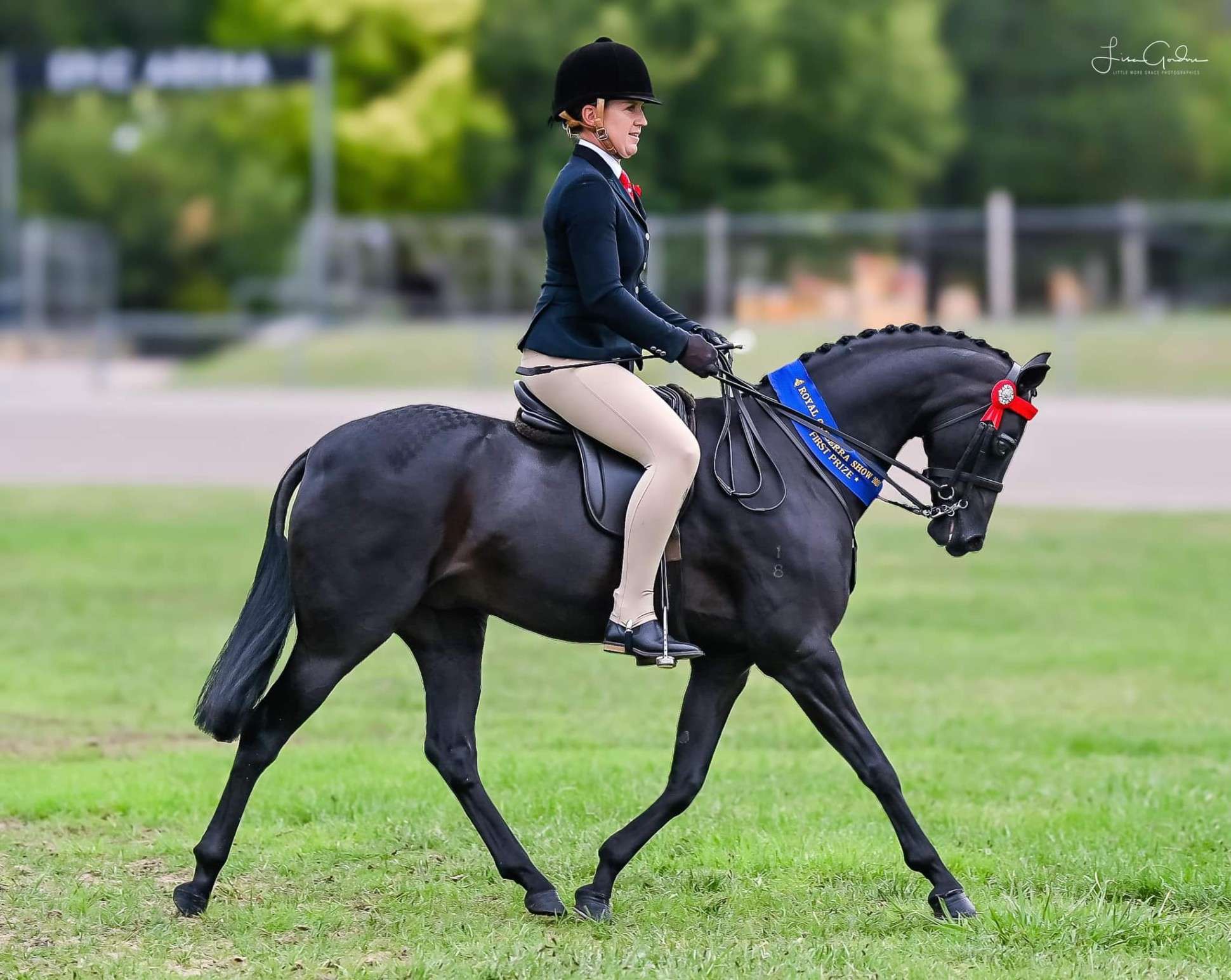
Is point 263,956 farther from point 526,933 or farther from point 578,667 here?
point 578,667

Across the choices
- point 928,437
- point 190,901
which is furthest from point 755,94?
point 190,901

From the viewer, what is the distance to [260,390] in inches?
1209

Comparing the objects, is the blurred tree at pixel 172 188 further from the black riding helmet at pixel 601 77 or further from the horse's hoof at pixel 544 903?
the horse's hoof at pixel 544 903

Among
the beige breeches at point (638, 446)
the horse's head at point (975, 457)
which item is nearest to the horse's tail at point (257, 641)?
the beige breeches at point (638, 446)

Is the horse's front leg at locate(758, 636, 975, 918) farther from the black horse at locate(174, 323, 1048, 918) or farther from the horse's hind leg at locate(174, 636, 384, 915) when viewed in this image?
the horse's hind leg at locate(174, 636, 384, 915)

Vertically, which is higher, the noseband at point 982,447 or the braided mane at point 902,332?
the braided mane at point 902,332

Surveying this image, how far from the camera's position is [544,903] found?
6008 millimetres

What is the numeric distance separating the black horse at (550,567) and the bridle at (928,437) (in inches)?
0.9

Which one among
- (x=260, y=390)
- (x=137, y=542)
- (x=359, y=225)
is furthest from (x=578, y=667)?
(x=359, y=225)

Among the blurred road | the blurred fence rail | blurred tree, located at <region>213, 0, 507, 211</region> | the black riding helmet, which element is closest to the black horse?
the black riding helmet

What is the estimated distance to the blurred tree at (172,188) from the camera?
4338cm

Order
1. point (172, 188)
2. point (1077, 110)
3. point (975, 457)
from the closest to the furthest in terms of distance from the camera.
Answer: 1. point (975, 457)
2. point (172, 188)
3. point (1077, 110)

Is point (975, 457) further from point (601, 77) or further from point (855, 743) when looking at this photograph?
point (601, 77)

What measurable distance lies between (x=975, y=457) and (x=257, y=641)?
248 centimetres
